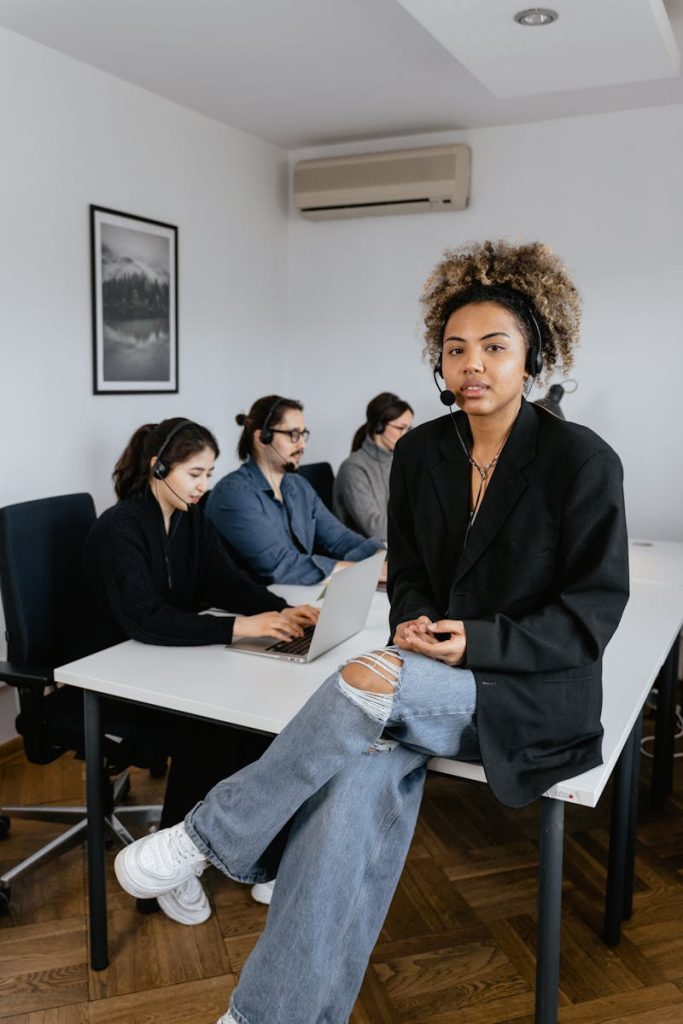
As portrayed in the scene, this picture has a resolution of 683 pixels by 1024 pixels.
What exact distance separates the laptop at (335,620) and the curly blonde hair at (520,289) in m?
0.54

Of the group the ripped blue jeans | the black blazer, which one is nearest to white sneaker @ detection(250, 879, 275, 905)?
the ripped blue jeans

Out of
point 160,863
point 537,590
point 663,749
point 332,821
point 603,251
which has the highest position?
point 603,251

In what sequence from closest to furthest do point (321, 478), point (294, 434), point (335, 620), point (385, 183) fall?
point (335, 620), point (294, 434), point (321, 478), point (385, 183)

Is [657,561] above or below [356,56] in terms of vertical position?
below

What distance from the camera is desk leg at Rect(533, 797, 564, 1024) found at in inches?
56.3

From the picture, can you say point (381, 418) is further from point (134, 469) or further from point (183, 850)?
point (183, 850)

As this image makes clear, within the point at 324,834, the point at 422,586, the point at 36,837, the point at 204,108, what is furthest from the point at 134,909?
the point at 204,108

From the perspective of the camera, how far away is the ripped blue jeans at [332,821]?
55.7 inches

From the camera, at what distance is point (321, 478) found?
3844mm

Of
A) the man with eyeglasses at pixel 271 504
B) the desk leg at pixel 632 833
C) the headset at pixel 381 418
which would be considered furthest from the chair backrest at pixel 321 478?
the desk leg at pixel 632 833

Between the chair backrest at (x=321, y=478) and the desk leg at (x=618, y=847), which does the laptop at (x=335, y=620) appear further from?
the chair backrest at (x=321, y=478)

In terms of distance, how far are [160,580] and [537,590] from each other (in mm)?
1072

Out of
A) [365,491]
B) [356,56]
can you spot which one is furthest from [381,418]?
[356,56]

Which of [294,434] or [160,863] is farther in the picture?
[294,434]
